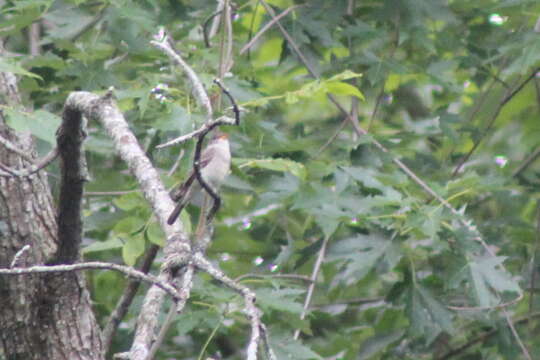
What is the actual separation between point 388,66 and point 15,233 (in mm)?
2177

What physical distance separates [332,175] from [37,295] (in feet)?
5.71

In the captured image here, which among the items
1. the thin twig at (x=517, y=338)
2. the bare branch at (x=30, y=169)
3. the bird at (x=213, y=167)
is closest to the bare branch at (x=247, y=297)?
the bare branch at (x=30, y=169)

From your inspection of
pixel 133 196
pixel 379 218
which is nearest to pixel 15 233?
pixel 133 196

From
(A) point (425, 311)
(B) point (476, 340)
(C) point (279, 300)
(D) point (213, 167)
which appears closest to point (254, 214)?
(A) point (425, 311)

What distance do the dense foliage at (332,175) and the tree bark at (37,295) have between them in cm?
48

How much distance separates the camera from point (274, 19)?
4.30m

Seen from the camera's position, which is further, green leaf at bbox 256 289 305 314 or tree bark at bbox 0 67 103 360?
green leaf at bbox 256 289 305 314

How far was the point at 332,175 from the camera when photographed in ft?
13.1

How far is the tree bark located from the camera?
268cm

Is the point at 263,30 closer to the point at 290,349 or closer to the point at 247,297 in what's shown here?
the point at 290,349

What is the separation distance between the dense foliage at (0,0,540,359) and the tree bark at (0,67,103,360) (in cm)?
48

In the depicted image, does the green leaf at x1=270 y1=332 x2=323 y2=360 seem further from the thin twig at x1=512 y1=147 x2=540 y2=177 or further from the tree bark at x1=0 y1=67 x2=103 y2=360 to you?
the thin twig at x1=512 y1=147 x2=540 y2=177

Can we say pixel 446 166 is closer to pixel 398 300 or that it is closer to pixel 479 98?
pixel 479 98

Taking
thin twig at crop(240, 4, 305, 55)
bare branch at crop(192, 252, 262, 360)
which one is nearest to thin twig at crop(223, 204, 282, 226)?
thin twig at crop(240, 4, 305, 55)
